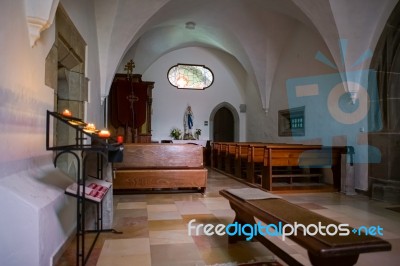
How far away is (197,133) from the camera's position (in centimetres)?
1067

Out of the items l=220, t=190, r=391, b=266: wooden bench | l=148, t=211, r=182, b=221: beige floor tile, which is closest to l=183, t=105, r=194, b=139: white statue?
l=148, t=211, r=182, b=221: beige floor tile

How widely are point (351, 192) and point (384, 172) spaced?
650 millimetres

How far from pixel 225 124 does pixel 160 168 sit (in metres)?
7.20

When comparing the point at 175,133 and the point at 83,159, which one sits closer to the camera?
the point at 83,159

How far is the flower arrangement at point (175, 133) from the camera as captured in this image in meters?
10.3

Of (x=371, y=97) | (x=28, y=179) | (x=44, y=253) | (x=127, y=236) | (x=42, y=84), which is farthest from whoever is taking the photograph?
(x=371, y=97)

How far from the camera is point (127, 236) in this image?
2.75 meters

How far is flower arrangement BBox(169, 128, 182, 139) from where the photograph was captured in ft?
33.8

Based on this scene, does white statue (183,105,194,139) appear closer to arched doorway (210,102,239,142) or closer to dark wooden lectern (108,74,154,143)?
arched doorway (210,102,239,142)

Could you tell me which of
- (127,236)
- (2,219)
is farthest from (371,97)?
(2,219)

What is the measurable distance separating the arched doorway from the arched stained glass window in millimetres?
1147

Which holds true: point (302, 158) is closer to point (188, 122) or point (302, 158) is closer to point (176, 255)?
point (176, 255)

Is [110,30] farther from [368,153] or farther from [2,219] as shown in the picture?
[368,153]

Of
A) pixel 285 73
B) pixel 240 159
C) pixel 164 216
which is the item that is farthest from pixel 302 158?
pixel 285 73
